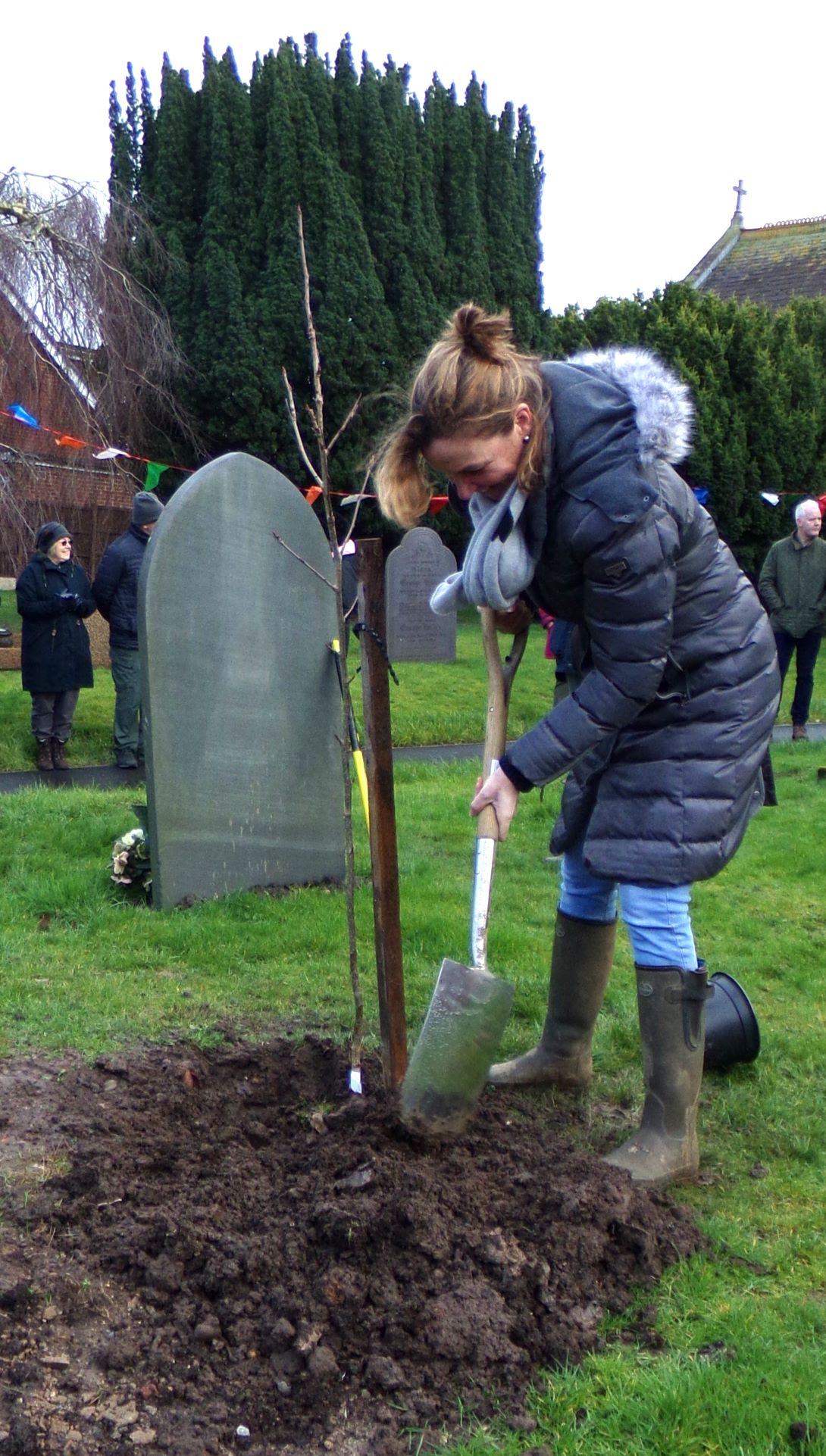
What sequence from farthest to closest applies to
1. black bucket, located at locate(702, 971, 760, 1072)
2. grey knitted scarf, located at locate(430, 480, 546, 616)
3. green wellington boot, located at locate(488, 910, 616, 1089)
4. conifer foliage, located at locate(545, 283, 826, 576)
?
conifer foliage, located at locate(545, 283, 826, 576) → black bucket, located at locate(702, 971, 760, 1072) → green wellington boot, located at locate(488, 910, 616, 1089) → grey knitted scarf, located at locate(430, 480, 546, 616)

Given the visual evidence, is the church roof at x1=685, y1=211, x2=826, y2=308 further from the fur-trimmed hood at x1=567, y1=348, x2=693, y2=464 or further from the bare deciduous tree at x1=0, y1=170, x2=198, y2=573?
the fur-trimmed hood at x1=567, y1=348, x2=693, y2=464

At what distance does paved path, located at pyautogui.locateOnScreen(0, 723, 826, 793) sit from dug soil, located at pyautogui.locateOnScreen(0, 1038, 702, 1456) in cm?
524

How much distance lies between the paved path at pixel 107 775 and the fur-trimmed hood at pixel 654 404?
5.77 meters

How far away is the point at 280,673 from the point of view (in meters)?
5.62

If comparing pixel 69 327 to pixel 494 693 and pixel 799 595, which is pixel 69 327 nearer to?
pixel 799 595

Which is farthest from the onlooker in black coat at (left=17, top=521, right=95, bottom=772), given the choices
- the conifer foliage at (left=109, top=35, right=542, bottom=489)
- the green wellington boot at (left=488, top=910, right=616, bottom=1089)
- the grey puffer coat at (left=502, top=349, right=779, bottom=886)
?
the conifer foliage at (left=109, top=35, right=542, bottom=489)

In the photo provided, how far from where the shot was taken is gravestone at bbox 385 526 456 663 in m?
15.2

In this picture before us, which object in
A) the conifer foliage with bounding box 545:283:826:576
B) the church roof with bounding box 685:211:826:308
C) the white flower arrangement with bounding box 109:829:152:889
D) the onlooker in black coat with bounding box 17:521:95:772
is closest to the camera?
the white flower arrangement with bounding box 109:829:152:889

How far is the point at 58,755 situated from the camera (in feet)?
32.5

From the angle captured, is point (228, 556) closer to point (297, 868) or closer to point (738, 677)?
point (297, 868)

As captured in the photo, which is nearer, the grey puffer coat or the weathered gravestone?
the grey puffer coat

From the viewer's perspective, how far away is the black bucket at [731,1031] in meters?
3.81

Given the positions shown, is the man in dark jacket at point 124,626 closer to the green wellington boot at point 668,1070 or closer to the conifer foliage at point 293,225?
the green wellington boot at point 668,1070

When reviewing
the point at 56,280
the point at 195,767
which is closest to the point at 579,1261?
the point at 195,767
